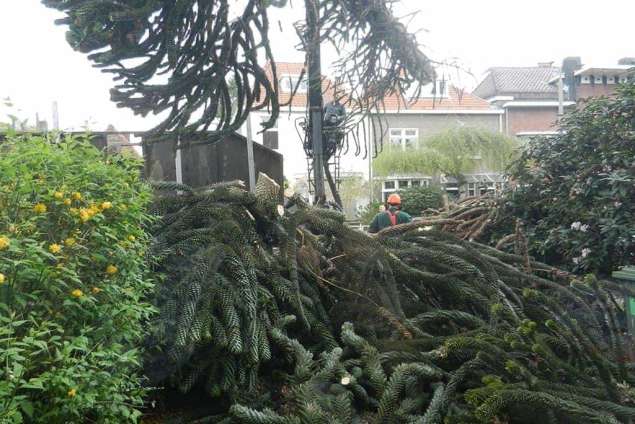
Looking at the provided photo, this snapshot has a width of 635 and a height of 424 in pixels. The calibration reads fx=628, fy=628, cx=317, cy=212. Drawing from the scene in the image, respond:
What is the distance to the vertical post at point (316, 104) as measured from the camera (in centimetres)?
627

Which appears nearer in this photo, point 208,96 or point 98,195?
point 98,195

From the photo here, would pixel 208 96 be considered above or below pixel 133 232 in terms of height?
above

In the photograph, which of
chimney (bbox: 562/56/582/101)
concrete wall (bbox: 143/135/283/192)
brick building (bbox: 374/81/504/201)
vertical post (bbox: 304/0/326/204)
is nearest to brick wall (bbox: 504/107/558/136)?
brick building (bbox: 374/81/504/201)

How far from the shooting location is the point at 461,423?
102 inches

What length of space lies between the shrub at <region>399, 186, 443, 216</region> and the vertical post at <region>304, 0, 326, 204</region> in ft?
44.6

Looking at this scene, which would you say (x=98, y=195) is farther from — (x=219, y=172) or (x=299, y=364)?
(x=219, y=172)

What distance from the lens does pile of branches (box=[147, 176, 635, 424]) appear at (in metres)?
2.73

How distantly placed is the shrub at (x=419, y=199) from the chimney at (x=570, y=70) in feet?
51.5

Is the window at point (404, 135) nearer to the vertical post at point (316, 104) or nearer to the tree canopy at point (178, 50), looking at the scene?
the vertical post at point (316, 104)

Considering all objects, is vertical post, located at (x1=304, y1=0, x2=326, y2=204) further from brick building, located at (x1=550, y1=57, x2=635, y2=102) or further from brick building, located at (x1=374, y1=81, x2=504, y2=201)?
brick building, located at (x1=550, y1=57, x2=635, y2=102)

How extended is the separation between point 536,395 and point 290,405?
44.9 inches

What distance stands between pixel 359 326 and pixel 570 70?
35219 mm

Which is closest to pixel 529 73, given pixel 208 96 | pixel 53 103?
pixel 53 103

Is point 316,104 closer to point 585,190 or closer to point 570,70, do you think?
point 585,190
